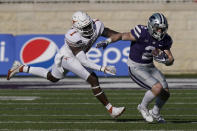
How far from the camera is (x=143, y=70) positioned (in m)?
10.7

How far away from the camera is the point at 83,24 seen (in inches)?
430

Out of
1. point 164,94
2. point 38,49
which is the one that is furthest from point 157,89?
point 38,49

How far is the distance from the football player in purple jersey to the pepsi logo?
851cm

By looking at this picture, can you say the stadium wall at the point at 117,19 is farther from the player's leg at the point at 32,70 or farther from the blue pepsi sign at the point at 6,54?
the player's leg at the point at 32,70

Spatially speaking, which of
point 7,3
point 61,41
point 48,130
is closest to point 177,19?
point 61,41

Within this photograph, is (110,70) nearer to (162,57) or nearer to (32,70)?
(162,57)

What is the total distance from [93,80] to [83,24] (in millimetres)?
795

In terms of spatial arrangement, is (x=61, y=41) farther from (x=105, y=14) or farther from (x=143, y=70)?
(x=143, y=70)

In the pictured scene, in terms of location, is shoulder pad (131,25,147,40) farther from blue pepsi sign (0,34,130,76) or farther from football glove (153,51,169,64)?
blue pepsi sign (0,34,130,76)

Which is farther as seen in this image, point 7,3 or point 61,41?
point 7,3

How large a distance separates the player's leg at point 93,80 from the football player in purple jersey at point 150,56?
0.38m

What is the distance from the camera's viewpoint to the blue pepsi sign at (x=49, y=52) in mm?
19141

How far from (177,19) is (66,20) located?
2.99 meters

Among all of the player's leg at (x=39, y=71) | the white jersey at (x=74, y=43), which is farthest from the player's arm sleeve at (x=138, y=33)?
the player's leg at (x=39, y=71)
